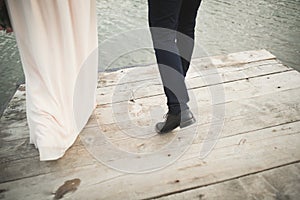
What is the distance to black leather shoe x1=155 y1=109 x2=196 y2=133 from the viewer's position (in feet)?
4.40

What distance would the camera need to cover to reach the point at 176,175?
118 cm

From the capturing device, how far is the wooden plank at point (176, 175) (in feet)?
3.65

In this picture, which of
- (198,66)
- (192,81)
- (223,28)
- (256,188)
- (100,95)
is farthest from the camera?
(223,28)

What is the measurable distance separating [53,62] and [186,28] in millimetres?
551

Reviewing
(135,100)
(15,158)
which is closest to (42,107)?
(15,158)

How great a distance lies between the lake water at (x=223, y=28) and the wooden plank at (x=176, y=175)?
1360mm

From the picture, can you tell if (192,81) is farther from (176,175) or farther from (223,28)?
(223,28)

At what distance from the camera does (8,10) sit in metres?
1.13

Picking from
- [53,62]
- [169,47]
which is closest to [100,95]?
[53,62]

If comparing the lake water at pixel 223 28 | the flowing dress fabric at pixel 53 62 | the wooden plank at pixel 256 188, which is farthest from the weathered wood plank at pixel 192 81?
the lake water at pixel 223 28

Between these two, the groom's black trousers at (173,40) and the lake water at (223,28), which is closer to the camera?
the groom's black trousers at (173,40)

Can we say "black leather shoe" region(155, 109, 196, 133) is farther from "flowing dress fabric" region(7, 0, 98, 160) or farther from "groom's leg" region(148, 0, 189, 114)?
"flowing dress fabric" region(7, 0, 98, 160)

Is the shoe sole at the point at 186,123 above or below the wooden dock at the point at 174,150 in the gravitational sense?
above

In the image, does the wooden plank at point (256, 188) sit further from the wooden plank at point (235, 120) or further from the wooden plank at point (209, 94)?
the wooden plank at point (209, 94)
